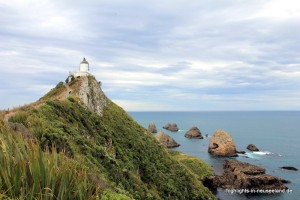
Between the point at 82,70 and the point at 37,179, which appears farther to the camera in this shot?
the point at 82,70

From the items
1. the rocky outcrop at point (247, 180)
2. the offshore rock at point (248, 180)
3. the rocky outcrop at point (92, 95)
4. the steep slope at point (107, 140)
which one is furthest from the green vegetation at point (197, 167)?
the rocky outcrop at point (92, 95)

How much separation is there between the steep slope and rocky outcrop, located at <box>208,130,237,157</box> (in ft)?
193

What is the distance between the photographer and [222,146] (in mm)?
107188

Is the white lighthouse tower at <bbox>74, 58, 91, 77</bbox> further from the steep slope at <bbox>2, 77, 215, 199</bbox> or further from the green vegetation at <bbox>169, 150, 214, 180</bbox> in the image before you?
the green vegetation at <bbox>169, 150, 214, 180</bbox>

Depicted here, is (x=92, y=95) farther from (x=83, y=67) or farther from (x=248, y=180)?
(x=248, y=180)

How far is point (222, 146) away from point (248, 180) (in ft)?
130

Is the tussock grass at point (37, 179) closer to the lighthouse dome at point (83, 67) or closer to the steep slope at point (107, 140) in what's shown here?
the steep slope at point (107, 140)

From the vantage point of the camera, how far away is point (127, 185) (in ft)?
80.3

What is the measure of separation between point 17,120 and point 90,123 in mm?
16722

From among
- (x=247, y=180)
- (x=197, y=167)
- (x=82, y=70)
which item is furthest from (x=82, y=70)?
(x=247, y=180)

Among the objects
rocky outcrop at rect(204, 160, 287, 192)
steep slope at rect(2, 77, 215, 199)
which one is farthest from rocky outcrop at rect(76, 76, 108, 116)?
rocky outcrop at rect(204, 160, 287, 192)

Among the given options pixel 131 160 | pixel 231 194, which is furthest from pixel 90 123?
pixel 231 194

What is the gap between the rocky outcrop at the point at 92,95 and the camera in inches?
1773

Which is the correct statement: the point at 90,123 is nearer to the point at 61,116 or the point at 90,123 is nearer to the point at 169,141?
the point at 61,116
